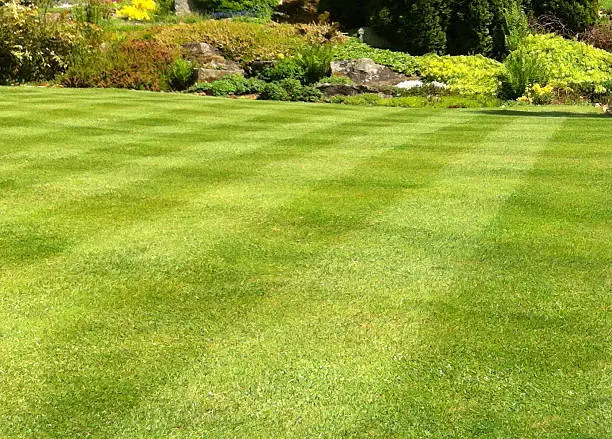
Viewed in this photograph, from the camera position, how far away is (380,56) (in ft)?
74.1

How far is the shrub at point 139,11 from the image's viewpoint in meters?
28.8

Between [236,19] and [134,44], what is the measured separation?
662 centimetres

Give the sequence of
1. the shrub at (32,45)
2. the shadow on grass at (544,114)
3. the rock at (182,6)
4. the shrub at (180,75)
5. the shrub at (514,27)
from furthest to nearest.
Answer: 1. the rock at (182,6)
2. the shrub at (514,27)
3. the shrub at (32,45)
4. the shrub at (180,75)
5. the shadow on grass at (544,114)

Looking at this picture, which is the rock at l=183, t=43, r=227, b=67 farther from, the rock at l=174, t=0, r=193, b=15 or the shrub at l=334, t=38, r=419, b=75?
the rock at l=174, t=0, r=193, b=15

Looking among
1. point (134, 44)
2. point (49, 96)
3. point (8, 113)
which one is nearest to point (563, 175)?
point (8, 113)

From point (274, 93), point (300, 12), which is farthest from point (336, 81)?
point (300, 12)

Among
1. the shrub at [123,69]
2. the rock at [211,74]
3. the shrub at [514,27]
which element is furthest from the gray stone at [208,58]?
the shrub at [514,27]

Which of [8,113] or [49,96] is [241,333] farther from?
[49,96]

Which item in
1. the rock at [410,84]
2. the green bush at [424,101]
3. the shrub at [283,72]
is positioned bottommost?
the green bush at [424,101]

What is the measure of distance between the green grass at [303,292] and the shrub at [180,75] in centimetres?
1033

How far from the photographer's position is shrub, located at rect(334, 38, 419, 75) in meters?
21.7

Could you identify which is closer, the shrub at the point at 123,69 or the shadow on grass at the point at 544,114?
the shadow on grass at the point at 544,114

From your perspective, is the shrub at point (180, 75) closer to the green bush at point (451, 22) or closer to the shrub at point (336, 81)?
the shrub at point (336, 81)

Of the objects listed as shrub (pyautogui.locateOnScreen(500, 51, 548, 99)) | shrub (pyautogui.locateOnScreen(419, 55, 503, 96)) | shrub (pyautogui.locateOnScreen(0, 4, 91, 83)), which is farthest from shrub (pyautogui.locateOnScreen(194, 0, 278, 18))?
shrub (pyautogui.locateOnScreen(500, 51, 548, 99))
